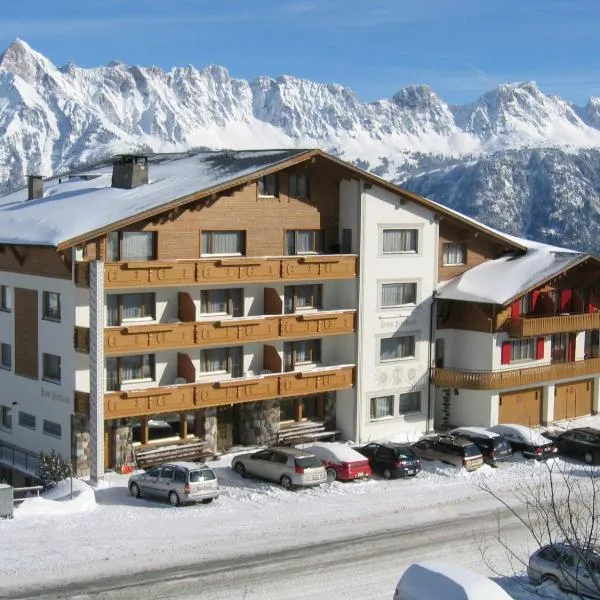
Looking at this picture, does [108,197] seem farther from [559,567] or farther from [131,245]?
[559,567]

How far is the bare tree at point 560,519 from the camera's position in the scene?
27.8 m

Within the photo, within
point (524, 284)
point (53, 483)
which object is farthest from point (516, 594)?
point (524, 284)

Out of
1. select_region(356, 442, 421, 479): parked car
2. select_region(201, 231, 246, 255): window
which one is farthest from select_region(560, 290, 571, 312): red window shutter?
select_region(201, 231, 246, 255): window

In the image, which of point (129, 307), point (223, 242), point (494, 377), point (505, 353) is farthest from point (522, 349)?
point (129, 307)

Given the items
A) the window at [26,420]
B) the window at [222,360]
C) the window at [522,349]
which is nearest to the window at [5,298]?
the window at [26,420]

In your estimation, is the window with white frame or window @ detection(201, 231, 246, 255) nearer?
the window with white frame

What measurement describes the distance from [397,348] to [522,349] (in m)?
7.13

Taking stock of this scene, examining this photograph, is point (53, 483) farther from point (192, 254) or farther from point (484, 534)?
point (484, 534)

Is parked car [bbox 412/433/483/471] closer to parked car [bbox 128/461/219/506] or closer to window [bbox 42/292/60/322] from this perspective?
parked car [bbox 128/461/219/506]

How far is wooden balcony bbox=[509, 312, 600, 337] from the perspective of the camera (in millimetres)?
54875

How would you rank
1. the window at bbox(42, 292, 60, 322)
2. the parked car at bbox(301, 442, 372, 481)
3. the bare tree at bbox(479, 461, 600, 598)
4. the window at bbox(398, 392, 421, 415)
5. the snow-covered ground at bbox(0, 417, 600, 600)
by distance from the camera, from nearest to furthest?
the bare tree at bbox(479, 461, 600, 598)
the snow-covered ground at bbox(0, 417, 600, 600)
the parked car at bbox(301, 442, 372, 481)
the window at bbox(42, 292, 60, 322)
the window at bbox(398, 392, 421, 415)

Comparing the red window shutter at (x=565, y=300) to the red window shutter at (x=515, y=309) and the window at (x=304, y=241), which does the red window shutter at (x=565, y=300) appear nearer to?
the red window shutter at (x=515, y=309)

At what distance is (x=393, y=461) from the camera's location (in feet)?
149

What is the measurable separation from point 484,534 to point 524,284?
Answer: 18.8 m
